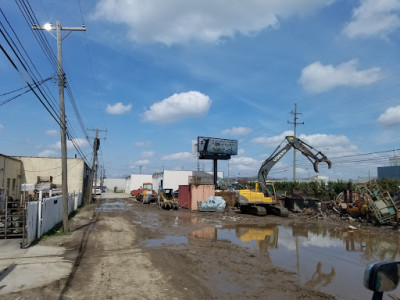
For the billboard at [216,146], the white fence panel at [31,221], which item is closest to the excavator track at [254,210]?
the white fence panel at [31,221]

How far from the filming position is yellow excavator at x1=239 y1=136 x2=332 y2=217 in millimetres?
25359

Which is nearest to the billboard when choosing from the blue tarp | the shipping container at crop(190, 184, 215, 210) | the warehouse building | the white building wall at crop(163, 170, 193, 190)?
the white building wall at crop(163, 170, 193, 190)

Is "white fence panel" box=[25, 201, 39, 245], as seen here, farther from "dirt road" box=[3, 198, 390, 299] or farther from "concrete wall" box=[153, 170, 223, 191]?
"concrete wall" box=[153, 170, 223, 191]

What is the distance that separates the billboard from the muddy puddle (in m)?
31.8

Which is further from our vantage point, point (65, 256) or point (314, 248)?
point (314, 248)

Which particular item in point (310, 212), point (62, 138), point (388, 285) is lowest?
point (310, 212)

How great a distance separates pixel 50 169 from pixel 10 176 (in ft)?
25.0

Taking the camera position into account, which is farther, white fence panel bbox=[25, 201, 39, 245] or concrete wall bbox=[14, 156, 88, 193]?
concrete wall bbox=[14, 156, 88, 193]

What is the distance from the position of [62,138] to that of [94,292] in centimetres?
1041

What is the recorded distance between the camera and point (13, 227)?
509 inches

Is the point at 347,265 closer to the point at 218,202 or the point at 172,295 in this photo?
the point at 172,295

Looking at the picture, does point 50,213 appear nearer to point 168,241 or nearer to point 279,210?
point 168,241

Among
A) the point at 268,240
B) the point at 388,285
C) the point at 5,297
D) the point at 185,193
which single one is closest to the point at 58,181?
the point at 185,193

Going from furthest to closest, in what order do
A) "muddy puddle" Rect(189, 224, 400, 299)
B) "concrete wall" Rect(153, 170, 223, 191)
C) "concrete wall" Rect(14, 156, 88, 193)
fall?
"concrete wall" Rect(153, 170, 223, 191) < "concrete wall" Rect(14, 156, 88, 193) < "muddy puddle" Rect(189, 224, 400, 299)
